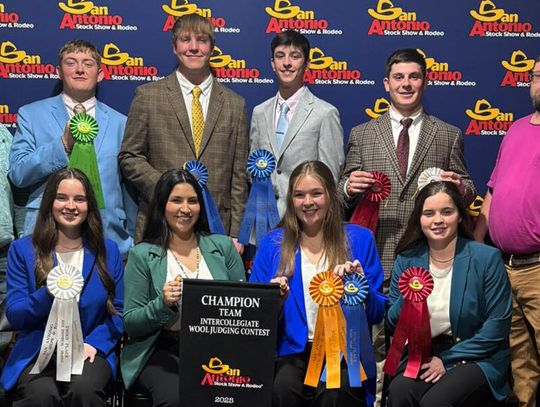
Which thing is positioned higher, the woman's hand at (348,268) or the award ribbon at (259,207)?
the award ribbon at (259,207)

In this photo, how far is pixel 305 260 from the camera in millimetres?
4129

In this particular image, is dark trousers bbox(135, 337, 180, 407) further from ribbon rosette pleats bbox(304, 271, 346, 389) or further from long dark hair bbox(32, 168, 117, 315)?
ribbon rosette pleats bbox(304, 271, 346, 389)

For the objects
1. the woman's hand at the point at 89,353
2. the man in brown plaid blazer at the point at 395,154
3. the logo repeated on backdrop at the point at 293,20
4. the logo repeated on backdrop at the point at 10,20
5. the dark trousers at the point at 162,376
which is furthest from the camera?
the logo repeated on backdrop at the point at 293,20

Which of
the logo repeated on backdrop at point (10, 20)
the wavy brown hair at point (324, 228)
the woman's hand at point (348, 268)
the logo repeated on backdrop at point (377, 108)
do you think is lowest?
the woman's hand at point (348, 268)

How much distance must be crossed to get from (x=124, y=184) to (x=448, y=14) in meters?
2.34

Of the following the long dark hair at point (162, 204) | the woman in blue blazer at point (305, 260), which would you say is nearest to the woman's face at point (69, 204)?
the long dark hair at point (162, 204)

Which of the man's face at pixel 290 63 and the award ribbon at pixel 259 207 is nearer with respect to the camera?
the award ribbon at pixel 259 207

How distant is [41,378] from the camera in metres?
3.81

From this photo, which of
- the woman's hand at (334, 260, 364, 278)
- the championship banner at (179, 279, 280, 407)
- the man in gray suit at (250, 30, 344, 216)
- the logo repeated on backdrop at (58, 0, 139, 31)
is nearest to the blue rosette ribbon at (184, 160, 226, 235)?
the man in gray suit at (250, 30, 344, 216)

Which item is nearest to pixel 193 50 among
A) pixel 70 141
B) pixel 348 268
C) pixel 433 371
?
pixel 70 141

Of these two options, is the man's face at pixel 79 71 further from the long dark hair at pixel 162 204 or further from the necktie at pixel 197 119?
the long dark hair at pixel 162 204

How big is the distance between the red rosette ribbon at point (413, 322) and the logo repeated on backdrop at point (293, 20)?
2.14 m

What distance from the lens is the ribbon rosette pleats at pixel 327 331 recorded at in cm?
380

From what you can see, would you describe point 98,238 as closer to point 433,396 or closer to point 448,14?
point 433,396
